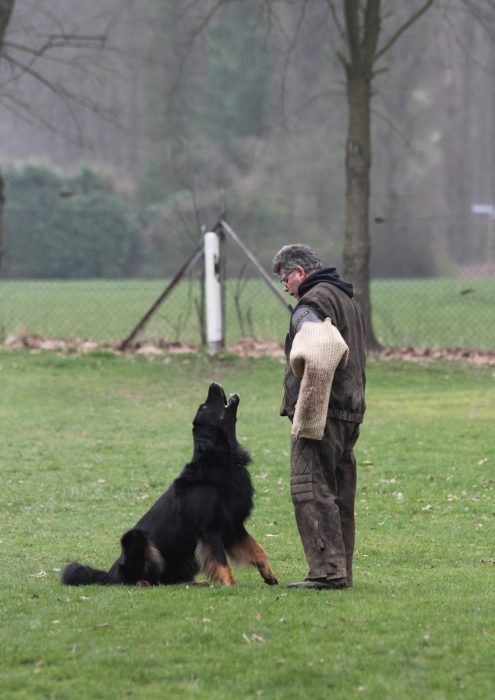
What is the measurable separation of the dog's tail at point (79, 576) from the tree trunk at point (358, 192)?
10.9 metres

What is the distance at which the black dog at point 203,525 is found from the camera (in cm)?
603

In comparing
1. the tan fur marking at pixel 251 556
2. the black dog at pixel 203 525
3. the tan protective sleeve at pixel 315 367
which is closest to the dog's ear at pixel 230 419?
the black dog at pixel 203 525

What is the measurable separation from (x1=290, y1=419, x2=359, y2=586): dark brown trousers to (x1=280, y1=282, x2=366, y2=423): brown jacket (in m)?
0.09

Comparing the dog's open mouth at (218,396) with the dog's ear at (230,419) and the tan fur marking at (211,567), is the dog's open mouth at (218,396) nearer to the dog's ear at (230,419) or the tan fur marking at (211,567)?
the dog's ear at (230,419)

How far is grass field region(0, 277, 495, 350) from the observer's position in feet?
58.7

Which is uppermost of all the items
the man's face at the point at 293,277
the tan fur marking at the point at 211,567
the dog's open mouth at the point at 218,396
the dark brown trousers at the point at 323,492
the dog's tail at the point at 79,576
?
the man's face at the point at 293,277

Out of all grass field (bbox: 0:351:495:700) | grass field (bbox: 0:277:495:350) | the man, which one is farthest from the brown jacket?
grass field (bbox: 0:277:495:350)

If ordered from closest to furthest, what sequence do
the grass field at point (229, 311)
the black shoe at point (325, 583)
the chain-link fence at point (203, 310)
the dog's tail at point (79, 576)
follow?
the black shoe at point (325, 583)
the dog's tail at point (79, 576)
the chain-link fence at point (203, 310)
the grass field at point (229, 311)

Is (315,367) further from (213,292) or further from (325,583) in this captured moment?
(213,292)

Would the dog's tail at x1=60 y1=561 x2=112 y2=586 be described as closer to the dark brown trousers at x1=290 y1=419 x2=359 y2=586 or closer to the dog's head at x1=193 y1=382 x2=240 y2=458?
the dog's head at x1=193 y1=382 x2=240 y2=458

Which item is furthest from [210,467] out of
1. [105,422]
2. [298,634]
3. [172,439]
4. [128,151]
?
[128,151]

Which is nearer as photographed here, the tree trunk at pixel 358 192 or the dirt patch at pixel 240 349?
the dirt patch at pixel 240 349

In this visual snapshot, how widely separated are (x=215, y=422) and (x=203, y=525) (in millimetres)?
582

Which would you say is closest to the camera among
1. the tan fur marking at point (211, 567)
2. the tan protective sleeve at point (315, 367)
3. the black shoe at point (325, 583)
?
the tan protective sleeve at point (315, 367)
